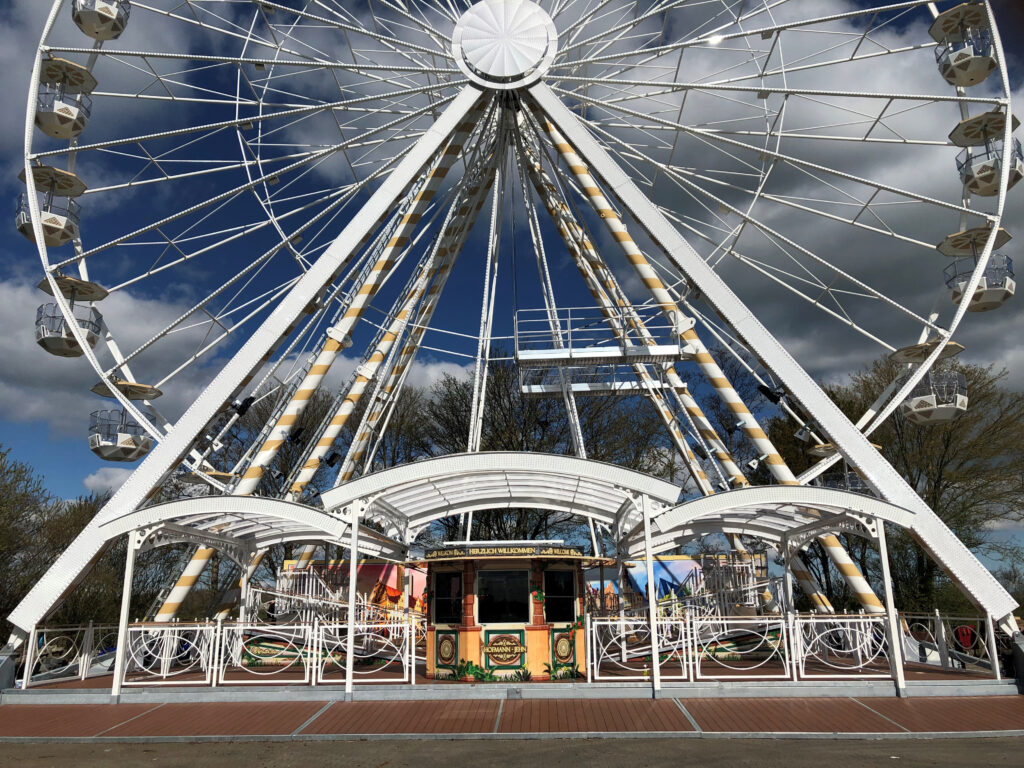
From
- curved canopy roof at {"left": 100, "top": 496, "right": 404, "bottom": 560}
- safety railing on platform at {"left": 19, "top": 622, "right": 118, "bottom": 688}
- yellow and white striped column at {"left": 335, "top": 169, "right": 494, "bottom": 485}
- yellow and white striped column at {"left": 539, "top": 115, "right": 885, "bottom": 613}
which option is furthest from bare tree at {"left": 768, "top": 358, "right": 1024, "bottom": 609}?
safety railing on platform at {"left": 19, "top": 622, "right": 118, "bottom": 688}

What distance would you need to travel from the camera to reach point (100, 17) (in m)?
16.7

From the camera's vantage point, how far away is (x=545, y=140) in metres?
19.8

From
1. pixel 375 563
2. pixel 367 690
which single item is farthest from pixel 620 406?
pixel 367 690

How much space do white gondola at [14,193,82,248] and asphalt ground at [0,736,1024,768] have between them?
1120cm

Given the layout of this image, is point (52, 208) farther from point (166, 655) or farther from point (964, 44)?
point (964, 44)

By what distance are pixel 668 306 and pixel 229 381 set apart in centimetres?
979

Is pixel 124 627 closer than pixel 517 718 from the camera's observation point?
No

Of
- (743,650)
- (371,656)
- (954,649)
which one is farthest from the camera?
(743,650)

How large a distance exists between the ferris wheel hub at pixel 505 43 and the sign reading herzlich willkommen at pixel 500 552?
10.9 metres

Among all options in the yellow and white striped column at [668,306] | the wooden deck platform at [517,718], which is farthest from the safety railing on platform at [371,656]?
the yellow and white striped column at [668,306]

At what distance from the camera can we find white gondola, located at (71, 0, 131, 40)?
1658 centimetres

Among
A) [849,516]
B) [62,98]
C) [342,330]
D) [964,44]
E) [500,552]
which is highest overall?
[964,44]

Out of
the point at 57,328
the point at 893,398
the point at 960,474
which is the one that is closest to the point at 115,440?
the point at 57,328

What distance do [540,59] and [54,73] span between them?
1110cm
